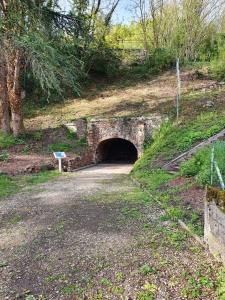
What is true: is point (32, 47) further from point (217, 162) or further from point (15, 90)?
point (217, 162)

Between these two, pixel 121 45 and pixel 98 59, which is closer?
pixel 98 59

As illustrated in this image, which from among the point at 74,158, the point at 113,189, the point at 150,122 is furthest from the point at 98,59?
the point at 113,189

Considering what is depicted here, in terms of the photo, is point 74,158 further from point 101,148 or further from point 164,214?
point 164,214

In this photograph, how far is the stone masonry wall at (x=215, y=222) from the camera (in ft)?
15.5

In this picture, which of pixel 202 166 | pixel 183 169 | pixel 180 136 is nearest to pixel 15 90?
pixel 180 136

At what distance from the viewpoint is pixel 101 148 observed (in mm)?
18562

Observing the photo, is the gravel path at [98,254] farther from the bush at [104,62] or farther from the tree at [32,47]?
the bush at [104,62]

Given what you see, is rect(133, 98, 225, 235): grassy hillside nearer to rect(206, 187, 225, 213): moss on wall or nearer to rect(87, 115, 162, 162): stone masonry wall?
rect(87, 115, 162, 162): stone masonry wall

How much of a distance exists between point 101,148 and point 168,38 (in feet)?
38.7

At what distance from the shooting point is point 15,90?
1600cm

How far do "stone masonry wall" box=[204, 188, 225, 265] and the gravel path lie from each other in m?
0.18

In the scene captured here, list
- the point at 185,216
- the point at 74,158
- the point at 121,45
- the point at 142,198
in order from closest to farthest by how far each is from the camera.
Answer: the point at 185,216
the point at 142,198
the point at 74,158
the point at 121,45

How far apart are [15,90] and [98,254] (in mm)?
12281

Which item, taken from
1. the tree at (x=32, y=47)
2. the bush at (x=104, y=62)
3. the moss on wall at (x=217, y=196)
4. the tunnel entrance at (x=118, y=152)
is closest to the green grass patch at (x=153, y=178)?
the moss on wall at (x=217, y=196)
